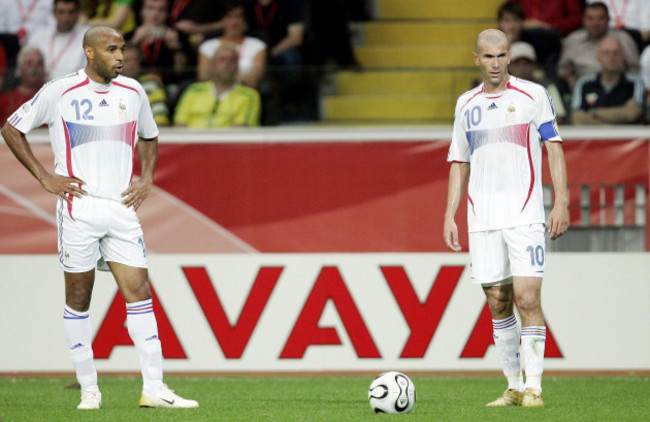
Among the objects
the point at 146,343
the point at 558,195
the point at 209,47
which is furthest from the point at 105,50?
the point at 209,47

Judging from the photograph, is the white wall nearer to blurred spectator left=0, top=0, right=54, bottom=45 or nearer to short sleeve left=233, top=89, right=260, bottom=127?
short sleeve left=233, top=89, right=260, bottom=127

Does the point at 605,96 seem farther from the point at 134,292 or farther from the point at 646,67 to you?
the point at 134,292

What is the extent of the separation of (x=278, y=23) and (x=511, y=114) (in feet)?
18.9

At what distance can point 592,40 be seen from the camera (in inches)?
497

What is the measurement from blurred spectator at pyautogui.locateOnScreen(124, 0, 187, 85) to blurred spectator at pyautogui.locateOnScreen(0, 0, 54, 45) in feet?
4.38

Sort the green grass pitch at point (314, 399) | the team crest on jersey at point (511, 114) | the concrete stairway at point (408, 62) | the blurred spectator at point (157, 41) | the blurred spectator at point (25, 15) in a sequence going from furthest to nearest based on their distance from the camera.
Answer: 1. the blurred spectator at point (25, 15)
2. the blurred spectator at point (157, 41)
3. the concrete stairway at point (408, 62)
4. the team crest on jersey at point (511, 114)
5. the green grass pitch at point (314, 399)

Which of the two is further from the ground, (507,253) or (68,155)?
(68,155)

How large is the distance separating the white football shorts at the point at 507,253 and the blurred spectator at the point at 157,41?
5044mm

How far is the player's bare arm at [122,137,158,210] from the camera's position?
794 centimetres

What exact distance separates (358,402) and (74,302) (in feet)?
7.10

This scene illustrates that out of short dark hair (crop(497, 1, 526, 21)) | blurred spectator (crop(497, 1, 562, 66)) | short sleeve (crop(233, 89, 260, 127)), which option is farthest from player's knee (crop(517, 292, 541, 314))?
short dark hair (crop(497, 1, 526, 21))

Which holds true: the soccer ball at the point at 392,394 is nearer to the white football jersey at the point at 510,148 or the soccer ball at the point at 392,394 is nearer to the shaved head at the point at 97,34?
the white football jersey at the point at 510,148

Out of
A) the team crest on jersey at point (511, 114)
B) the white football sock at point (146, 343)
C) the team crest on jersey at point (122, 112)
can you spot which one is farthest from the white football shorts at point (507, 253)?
the team crest on jersey at point (122, 112)

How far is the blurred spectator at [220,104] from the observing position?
455 inches
